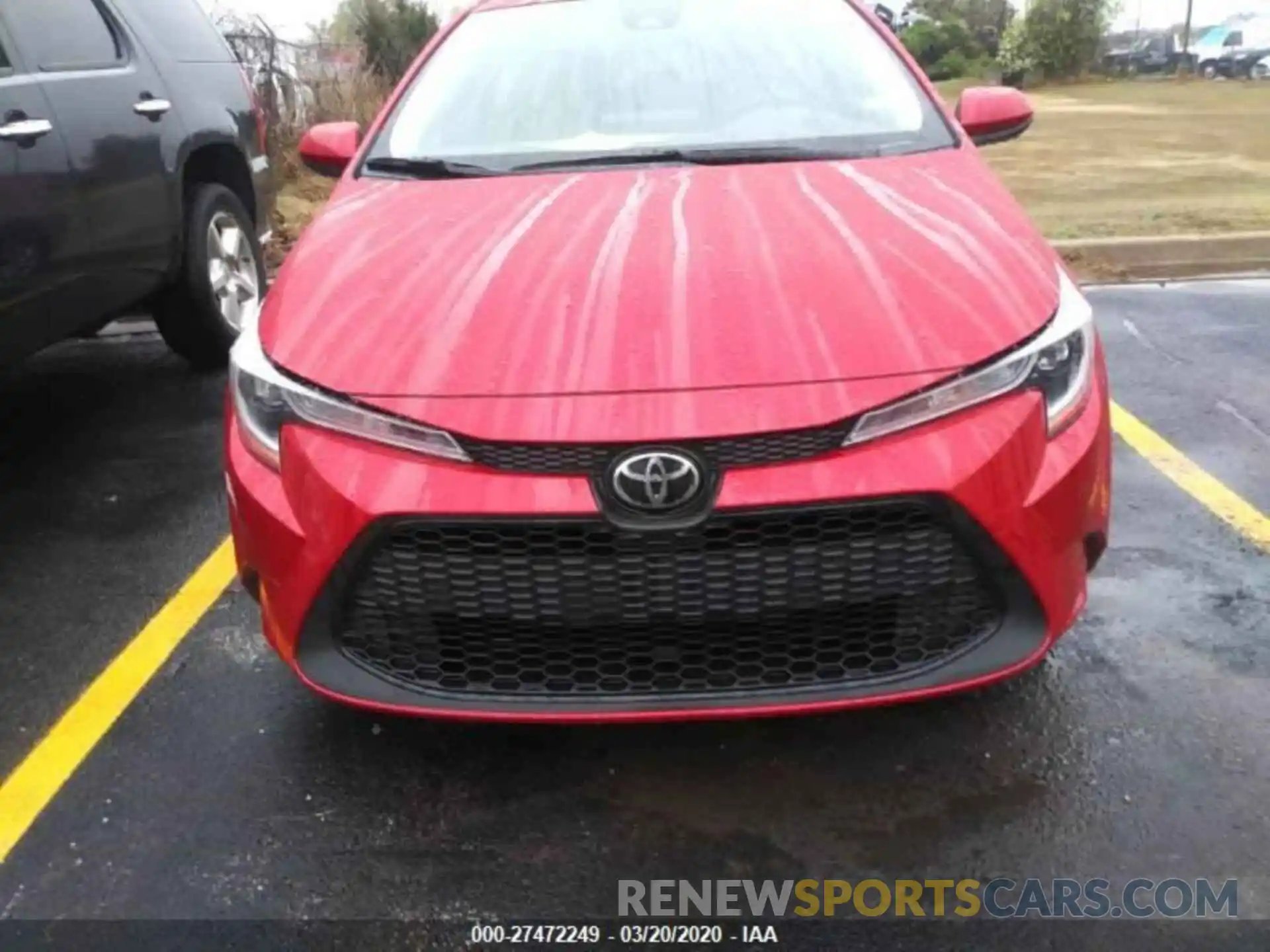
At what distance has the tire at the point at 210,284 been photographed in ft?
15.9

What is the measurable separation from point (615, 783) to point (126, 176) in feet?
9.44

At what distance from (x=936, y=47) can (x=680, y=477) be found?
4792 centimetres

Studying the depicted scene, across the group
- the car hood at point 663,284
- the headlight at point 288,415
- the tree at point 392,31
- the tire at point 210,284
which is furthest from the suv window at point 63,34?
the tree at point 392,31

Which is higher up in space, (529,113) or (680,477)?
(529,113)

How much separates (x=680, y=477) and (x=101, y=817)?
134cm

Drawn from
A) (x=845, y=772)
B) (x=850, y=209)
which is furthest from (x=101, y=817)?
(x=850, y=209)

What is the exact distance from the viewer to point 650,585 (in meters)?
2.10

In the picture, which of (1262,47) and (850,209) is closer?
(850,209)

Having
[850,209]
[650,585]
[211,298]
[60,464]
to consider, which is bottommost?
[60,464]

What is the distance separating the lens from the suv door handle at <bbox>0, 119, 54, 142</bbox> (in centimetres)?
358

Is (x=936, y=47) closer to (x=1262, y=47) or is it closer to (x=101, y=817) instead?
(x=1262, y=47)

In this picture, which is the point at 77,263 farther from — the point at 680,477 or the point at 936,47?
the point at 936,47

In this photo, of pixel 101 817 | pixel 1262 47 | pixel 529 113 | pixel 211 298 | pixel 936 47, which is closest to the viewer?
pixel 101 817

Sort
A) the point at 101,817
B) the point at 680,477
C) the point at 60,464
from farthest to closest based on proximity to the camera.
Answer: the point at 60,464 < the point at 101,817 < the point at 680,477
